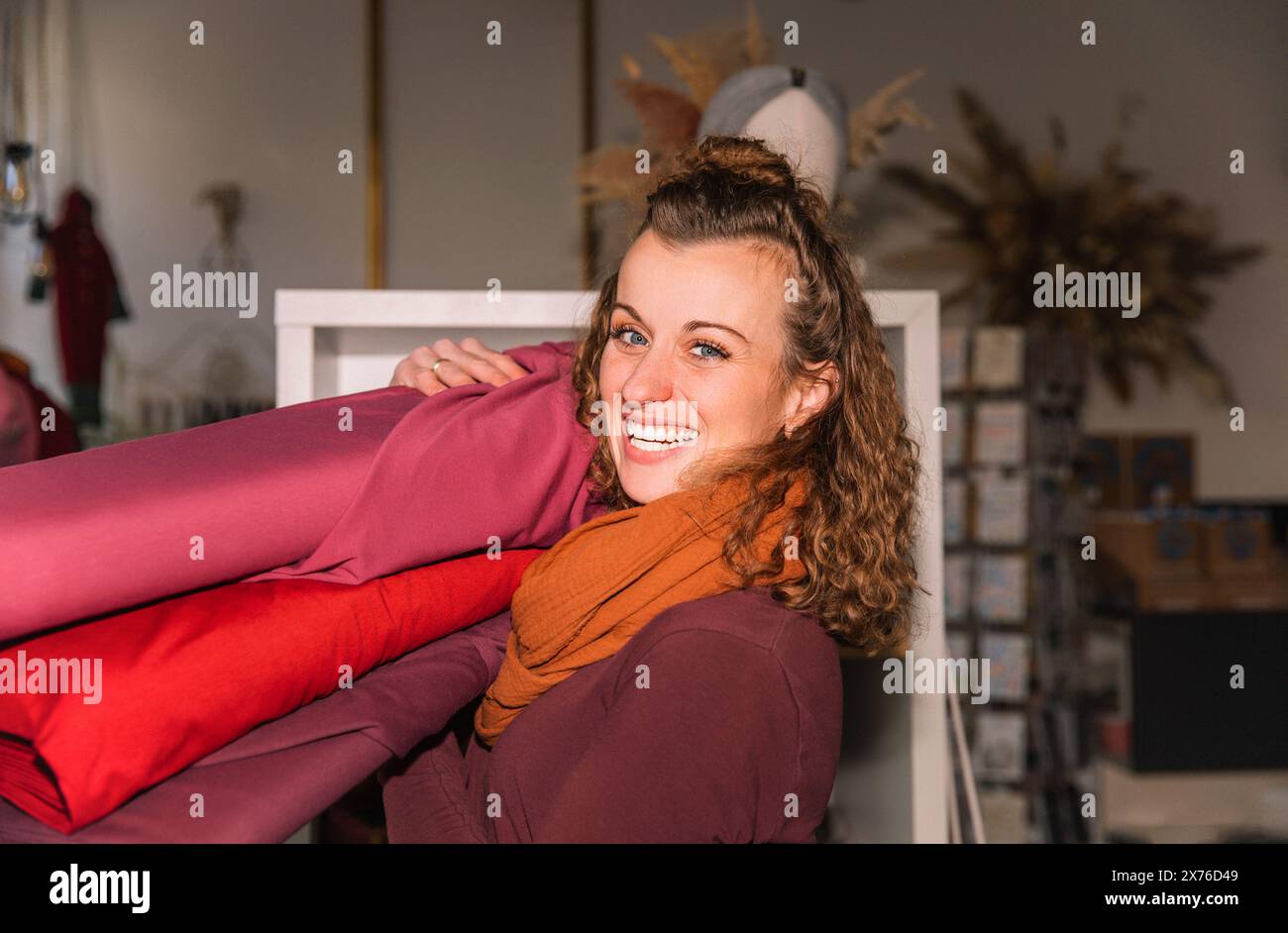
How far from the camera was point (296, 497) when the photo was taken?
0.70 metres

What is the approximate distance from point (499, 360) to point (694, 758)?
0.45 metres

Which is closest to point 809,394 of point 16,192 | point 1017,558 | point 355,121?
point 1017,558

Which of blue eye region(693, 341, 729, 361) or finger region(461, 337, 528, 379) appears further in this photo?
finger region(461, 337, 528, 379)

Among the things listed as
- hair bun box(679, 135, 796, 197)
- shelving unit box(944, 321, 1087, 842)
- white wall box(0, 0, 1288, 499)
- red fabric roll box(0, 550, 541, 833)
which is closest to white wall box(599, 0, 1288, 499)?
white wall box(0, 0, 1288, 499)

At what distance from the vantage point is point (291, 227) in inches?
102

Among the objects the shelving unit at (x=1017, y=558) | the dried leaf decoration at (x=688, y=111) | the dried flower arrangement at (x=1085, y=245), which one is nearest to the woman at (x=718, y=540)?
the dried leaf decoration at (x=688, y=111)

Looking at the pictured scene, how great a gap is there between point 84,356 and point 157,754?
2.25 m

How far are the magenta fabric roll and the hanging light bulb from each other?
7.44 ft

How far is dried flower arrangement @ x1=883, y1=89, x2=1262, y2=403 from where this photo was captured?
2861 mm

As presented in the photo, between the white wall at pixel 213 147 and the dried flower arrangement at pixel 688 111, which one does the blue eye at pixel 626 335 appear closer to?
the dried flower arrangement at pixel 688 111

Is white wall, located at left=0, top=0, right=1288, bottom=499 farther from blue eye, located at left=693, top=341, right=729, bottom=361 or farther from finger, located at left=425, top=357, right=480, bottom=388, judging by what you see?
blue eye, located at left=693, top=341, right=729, bottom=361

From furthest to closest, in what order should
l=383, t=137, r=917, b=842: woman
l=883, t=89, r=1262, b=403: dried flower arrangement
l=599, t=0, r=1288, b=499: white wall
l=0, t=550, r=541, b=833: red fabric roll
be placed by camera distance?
l=883, t=89, r=1262, b=403: dried flower arrangement, l=599, t=0, r=1288, b=499: white wall, l=383, t=137, r=917, b=842: woman, l=0, t=550, r=541, b=833: red fabric roll

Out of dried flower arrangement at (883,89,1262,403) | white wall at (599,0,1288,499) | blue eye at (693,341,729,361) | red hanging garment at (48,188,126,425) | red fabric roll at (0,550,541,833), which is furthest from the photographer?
dried flower arrangement at (883,89,1262,403)
